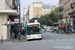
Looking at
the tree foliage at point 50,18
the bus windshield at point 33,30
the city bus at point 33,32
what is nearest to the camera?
the city bus at point 33,32

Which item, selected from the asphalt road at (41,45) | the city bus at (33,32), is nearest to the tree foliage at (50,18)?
the city bus at (33,32)

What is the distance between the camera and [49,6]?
174 metres

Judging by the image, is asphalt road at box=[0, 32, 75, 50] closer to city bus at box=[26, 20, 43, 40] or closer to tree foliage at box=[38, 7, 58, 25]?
city bus at box=[26, 20, 43, 40]

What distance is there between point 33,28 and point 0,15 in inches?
248

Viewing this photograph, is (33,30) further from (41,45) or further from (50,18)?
(50,18)

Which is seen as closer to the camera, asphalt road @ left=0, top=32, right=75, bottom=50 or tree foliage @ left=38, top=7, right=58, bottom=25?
asphalt road @ left=0, top=32, right=75, bottom=50

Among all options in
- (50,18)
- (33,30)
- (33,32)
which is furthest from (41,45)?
(50,18)

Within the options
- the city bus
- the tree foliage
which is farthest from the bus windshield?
the tree foliage

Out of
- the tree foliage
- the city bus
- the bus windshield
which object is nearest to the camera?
the city bus

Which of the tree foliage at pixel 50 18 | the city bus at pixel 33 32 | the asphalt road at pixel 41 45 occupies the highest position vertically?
the tree foliage at pixel 50 18

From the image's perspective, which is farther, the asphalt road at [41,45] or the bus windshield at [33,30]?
the bus windshield at [33,30]

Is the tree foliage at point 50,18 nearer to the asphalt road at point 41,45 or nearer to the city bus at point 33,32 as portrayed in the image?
the city bus at point 33,32

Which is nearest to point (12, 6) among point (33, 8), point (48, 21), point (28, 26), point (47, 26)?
point (28, 26)

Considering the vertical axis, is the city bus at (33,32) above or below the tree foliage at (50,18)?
below
